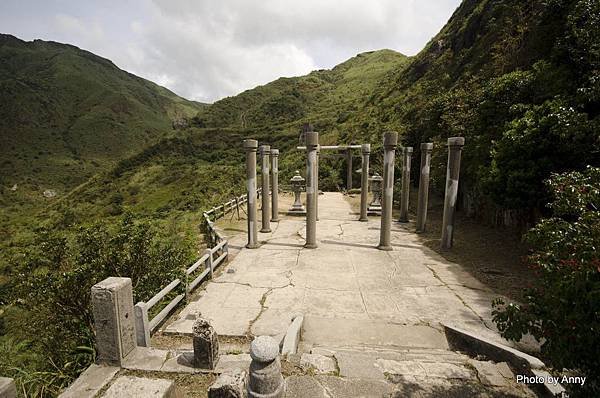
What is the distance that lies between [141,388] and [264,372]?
5.02 feet

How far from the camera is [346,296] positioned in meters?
6.63

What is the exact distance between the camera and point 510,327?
2842mm

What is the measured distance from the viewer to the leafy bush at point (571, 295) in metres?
2.16

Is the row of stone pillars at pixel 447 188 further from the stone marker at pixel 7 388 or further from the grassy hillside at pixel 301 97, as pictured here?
the grassy hillside at pixel 301 97

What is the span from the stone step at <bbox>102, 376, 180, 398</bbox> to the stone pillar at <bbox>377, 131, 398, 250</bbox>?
291 inches

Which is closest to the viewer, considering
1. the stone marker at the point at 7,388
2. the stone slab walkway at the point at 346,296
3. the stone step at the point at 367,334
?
the stone marker at the point at 7,388

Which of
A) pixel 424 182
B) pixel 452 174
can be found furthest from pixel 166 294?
pixel 424 182

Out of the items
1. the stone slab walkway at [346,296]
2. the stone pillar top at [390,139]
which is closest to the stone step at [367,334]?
the stone slab walkway at [346,296]

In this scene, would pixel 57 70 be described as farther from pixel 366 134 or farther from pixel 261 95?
pixel 366 134

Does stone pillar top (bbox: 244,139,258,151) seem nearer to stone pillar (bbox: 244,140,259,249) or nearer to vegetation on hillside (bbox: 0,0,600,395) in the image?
stone pillar (bbox: 244,140,259,249)

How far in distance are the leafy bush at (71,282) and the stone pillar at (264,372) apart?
11.5ft

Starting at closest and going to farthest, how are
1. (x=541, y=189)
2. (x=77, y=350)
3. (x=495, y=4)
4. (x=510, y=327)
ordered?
(x=510, y=327) → (x=77, y=350) → (x=541, y=189) → (x=495, y=4)

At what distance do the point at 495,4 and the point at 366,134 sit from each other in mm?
14510

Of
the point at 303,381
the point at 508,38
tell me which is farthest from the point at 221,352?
the point at 508,38
